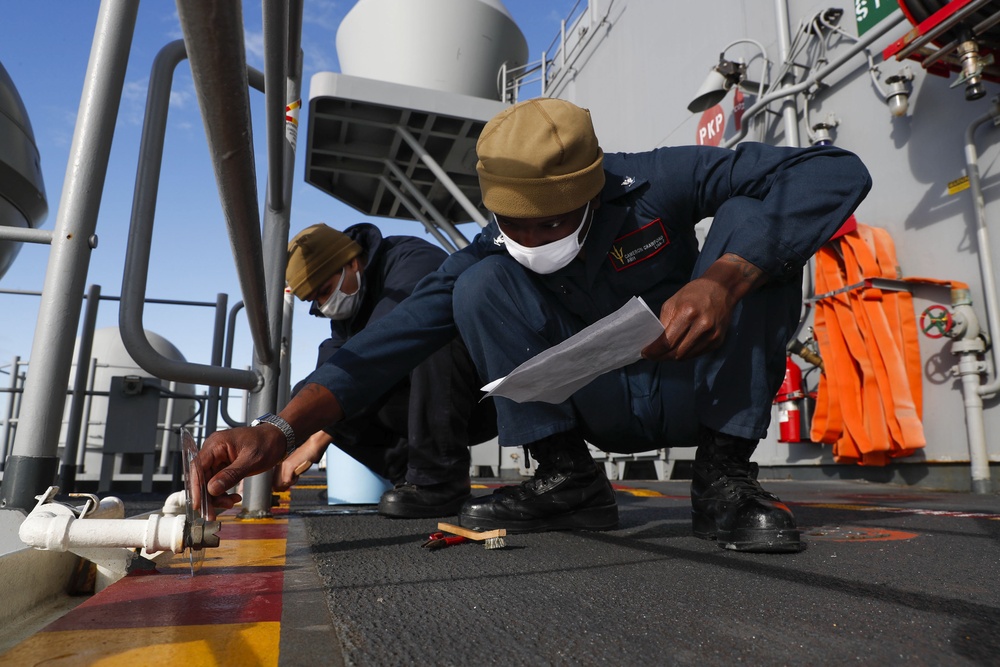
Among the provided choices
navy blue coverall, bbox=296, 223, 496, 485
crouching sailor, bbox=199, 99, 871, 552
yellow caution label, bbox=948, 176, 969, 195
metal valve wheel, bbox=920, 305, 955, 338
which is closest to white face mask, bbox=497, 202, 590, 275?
crouching sailor, bbox=199, 99, 871, 552

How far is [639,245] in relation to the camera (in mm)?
1147

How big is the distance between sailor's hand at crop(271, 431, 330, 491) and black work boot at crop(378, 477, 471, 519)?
0.23 meters

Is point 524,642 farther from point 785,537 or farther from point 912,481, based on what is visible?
point 912,481

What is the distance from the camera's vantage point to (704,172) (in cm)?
111

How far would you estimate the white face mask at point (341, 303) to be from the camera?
1837 millimetres

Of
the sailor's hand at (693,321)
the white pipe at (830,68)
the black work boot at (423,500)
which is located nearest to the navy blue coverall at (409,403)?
the black work boot at (423,500)

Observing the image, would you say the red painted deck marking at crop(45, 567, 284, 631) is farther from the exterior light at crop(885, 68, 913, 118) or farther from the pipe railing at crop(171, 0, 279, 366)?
the exterior light at crop(885, 68, 913, 118)

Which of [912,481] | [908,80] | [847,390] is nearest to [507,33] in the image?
[908,80]

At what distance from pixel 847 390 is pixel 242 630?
285cm

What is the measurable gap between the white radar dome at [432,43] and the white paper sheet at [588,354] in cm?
504

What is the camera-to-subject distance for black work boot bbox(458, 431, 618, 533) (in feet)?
3.66

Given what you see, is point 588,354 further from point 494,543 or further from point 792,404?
point 792,404

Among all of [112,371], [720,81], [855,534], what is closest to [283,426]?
[855,534]

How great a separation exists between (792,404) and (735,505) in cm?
257
